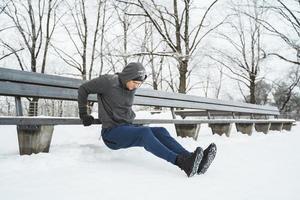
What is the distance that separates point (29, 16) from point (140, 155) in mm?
Result: 17867

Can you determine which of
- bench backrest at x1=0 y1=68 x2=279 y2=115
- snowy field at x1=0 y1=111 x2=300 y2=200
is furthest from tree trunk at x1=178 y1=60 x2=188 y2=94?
snowy field at x1=0 y1=111 x2=300 y2=200

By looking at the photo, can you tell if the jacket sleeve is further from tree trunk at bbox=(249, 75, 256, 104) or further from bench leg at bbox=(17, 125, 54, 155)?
tree trunk at bbox=(249, 75, 256, 104)

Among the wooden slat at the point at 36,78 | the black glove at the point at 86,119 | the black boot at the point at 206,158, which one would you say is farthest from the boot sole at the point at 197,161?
the wooden slat at the point at 36,78

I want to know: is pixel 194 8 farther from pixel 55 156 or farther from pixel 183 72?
pixel 55 156

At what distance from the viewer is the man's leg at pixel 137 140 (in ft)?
9.29

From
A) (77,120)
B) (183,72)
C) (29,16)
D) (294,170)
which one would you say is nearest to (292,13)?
(183,72)

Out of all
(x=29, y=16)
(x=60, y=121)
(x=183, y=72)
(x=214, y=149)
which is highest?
(x=29, y=16)

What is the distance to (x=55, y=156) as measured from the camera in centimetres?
305

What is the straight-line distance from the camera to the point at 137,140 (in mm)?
3004

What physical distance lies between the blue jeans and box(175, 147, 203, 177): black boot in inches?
3.5

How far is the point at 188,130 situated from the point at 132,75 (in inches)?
102

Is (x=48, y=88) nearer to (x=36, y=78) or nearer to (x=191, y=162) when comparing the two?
(x=36, y=78)

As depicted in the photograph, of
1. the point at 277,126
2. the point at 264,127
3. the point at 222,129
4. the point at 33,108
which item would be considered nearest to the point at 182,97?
the point at 222,129

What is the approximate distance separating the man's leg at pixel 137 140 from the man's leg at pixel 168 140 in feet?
0.47
